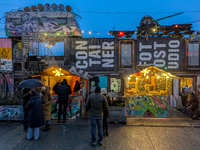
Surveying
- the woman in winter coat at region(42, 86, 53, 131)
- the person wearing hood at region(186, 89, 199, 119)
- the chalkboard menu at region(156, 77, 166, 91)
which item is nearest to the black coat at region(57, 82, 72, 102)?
the woman in winter coat at region(42, 86, 53, 131)

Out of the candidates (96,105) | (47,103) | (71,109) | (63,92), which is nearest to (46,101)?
(47,103)

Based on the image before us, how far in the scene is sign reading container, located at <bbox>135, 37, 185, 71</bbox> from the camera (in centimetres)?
1233

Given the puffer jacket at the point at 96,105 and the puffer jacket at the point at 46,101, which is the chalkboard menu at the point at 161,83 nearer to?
the puffer jacket at the point at 96,105

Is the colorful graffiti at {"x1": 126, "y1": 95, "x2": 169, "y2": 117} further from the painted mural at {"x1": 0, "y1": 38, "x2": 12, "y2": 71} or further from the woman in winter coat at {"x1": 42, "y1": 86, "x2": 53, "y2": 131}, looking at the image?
the painted mural at {"x1": 0, "y1": 38, "x2": 12, "y2": 71}

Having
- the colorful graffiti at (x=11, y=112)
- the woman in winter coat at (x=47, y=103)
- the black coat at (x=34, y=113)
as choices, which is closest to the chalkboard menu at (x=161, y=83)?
the woman in winter coat at (x=47, y=103)

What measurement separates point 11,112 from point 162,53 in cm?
1224

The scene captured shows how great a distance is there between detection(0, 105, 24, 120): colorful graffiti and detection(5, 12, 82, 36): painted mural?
12186 mm

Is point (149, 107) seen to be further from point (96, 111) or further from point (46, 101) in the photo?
point (46, 101)

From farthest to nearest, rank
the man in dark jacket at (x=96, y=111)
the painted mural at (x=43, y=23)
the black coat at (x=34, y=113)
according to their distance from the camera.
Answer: the painted mural at (x=43, y=23), the black coat at (x=34, y=113), the man in dark jacket at (x=96, y=111)

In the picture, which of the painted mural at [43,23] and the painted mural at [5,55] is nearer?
the painted mural at [5,55]

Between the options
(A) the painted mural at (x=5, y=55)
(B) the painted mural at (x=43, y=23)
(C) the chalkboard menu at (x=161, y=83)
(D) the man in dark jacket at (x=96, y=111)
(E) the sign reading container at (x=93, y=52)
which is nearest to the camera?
(D) the man in dark jacket at (x=96, y=111)

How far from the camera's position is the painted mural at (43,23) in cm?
1709

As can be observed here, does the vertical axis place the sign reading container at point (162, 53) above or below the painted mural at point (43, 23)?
below

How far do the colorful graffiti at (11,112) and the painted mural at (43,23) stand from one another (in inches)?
480
